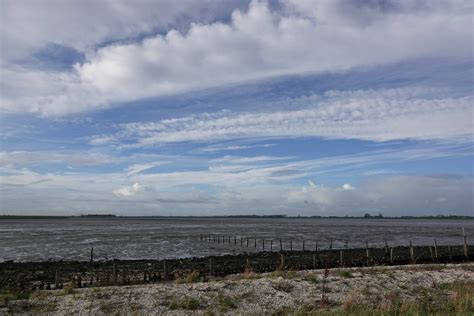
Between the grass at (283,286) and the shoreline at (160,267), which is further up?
the grass at (283,286)

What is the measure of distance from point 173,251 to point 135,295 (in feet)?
115

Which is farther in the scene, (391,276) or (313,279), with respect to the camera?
(391,276)

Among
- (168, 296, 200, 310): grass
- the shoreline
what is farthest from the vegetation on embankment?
the shoreline

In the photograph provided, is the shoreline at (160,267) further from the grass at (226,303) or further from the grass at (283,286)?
the grass at (226,303)

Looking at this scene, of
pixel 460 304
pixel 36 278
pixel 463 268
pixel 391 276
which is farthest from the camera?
pixel 36 278

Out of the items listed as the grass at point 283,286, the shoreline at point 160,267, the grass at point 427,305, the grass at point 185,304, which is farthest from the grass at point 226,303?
the shoreline at point 160,267

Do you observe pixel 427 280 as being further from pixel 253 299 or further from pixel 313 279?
pixel 253 299

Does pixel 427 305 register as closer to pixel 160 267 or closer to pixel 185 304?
pixel 185 304

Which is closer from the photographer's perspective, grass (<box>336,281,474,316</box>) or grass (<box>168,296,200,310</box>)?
grass (<box>336,281,474,316</box>)

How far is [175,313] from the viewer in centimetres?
1634

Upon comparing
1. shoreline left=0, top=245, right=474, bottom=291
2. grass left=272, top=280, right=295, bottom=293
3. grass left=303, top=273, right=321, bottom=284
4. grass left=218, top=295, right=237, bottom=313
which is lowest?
shoreline left=0, top=245, right=474, bottom=291

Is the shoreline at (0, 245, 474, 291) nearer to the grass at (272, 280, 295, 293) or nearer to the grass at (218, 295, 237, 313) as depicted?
the grass at (272, 280, 295, 293)

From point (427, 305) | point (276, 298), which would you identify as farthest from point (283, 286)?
point (427, 305)

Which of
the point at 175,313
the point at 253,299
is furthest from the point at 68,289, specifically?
the point at 253,299
